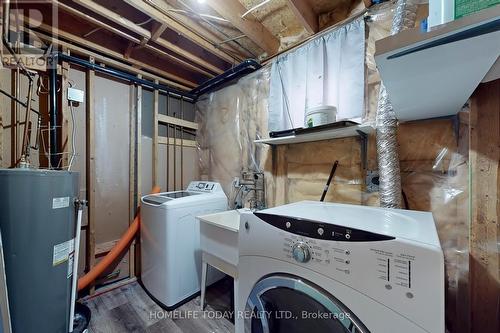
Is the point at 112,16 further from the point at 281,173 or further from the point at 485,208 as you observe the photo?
the point at 485,208

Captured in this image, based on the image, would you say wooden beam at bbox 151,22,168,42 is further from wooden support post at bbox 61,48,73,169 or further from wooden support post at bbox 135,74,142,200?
wooden support post at bbox 61,48,73,169

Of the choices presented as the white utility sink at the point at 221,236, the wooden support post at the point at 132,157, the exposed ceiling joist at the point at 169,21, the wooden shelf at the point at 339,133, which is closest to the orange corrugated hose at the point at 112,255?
the wooden support post at the point at 132,157

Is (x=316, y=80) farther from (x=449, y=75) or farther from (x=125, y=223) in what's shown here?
(x=125, y=223)

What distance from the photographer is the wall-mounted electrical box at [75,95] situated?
1.87 m

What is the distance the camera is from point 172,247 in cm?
173

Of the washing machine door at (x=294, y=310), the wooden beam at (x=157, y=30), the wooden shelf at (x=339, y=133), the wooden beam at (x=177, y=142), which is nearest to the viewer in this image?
the washing machine door at (x=294, y=310)

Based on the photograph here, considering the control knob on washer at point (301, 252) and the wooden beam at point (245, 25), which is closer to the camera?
the control knob on washer at point (301, 252)

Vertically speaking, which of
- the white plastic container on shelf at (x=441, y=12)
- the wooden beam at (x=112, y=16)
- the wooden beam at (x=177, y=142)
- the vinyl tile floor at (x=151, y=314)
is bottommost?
the vinyl tile floor at (x=151, y=314)

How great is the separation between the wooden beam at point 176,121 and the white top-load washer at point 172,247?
0.96 metres

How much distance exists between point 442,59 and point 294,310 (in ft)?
3.21

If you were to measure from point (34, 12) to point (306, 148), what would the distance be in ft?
7.26

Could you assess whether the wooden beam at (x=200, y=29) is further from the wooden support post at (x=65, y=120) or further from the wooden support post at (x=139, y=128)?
the wooden support post at (x=65, y=120)

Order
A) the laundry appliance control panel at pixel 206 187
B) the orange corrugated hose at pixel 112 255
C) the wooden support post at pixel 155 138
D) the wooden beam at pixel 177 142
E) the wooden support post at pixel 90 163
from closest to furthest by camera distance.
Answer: the orange corrugated hose at pixel 112 255 → the wooden support post at pixel 90 163 → the laundry appliance control panel at pixel 206 187 → the wooden support post at pixel 155 138 → the wooden beam at pixel 177 142

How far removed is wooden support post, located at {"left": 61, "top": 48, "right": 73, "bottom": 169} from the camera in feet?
6.05
